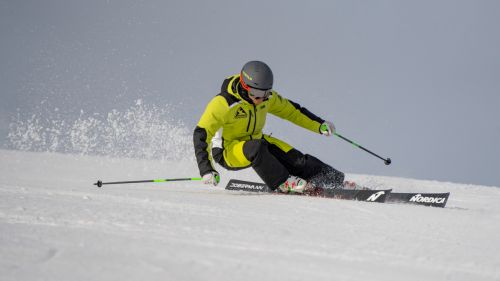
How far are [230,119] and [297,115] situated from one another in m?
1.21

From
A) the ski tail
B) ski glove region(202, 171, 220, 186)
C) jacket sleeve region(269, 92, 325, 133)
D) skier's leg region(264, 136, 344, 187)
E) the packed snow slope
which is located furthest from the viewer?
jacket sleeve region(269, 92, 325, 133)

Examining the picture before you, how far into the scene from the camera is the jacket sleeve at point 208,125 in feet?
19.6

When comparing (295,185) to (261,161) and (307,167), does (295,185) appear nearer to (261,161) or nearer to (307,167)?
(307,167)

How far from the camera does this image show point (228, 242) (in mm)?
2785

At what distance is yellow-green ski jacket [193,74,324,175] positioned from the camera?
600 centimetres

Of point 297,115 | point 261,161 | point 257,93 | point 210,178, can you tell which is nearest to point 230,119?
point 257,93

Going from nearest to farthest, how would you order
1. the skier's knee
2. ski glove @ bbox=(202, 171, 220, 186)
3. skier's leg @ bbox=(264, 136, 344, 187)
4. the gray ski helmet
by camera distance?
1. ski glove @ bbox=(202, 171, 220, 186)
2. the skier's knee
3. the gray ski helmet
4. skier's leg @ bbox=(264, 136, 344, 187)

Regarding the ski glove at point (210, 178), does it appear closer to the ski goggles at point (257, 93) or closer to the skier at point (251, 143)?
the skier at point (251, 143)

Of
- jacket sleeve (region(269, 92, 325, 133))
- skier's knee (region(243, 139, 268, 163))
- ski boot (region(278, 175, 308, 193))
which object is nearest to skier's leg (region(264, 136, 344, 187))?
ski boot (region(278, 175, 308, 193))

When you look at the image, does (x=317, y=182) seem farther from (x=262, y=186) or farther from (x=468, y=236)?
(x=468, y=236)

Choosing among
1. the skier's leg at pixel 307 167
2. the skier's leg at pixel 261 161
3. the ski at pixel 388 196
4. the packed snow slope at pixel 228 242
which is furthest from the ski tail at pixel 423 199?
the skier's leg at pixel 261 161

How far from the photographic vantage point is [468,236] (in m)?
3.57

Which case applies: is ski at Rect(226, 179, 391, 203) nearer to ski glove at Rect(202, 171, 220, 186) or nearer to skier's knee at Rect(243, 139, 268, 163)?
skier's knee at Rect(243, 139, 268, 163)

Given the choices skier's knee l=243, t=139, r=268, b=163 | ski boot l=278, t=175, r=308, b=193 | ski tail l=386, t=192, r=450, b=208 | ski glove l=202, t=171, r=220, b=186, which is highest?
ski tail l=386, t=192, r=450, b=208
